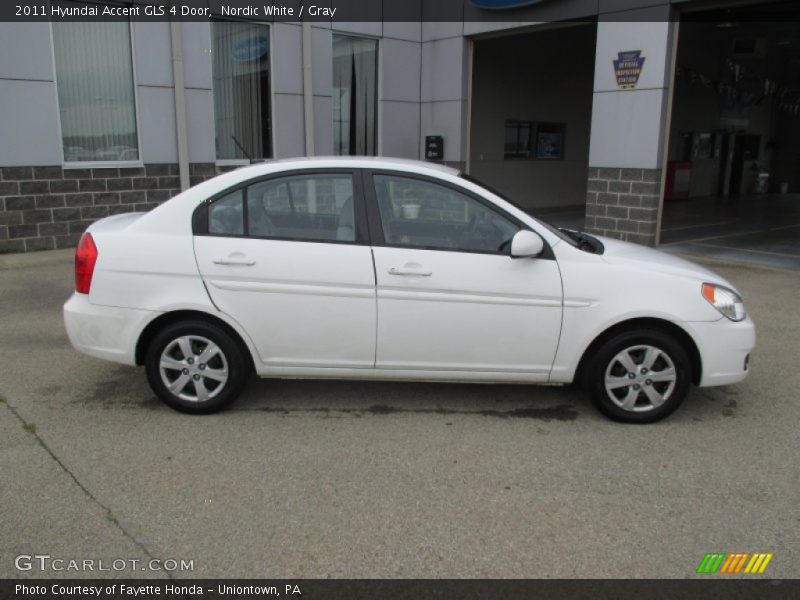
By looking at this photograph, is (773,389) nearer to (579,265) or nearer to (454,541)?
(579,265)

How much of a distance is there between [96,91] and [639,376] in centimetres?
956

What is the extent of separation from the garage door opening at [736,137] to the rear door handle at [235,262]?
30.2 feet

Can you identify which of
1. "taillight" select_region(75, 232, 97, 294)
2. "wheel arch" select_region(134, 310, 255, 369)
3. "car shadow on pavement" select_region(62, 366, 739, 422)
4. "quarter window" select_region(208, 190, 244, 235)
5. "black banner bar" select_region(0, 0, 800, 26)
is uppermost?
"black banner bar" select_region(0, 0, 800, 26)

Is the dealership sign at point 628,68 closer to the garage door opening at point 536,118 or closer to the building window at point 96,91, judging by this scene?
the garage door opening at point 536,118

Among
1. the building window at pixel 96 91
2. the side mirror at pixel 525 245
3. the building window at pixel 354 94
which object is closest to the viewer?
the side mirror at pixel 525 245

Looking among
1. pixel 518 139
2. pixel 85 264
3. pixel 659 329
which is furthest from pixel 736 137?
pixel 85 264

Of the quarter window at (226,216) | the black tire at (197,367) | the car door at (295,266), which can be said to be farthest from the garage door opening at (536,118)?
the black tire at (197,367)

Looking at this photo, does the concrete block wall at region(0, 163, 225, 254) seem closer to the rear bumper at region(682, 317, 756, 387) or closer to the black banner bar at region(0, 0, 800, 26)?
the black banner bar at region(0, 0, 800, 26)

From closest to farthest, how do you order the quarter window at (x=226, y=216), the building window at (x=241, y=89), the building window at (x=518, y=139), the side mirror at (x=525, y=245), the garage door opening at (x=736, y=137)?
the side mirror at (x=525, y=245), the quarter window at (x=226, y=216), the building window at (x=241, y=89), the garage door opening at (x=736, y=137), the building window at (x=518, y=139)

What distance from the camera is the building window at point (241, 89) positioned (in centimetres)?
1168

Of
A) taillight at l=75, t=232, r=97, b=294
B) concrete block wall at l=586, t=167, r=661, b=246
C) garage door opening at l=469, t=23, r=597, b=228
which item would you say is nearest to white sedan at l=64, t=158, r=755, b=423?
taillight at l=75, t=232, r=97, b=294

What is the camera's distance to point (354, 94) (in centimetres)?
1353

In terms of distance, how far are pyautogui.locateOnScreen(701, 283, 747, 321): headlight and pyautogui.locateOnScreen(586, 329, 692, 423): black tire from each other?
350mm

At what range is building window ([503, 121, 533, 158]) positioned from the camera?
1758 cm
